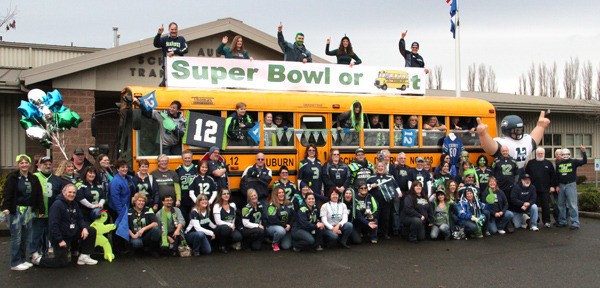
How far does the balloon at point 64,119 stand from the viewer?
10.8 meters

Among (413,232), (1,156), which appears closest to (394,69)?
(413,232)

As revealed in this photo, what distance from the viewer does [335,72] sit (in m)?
11.3

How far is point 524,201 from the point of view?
11.2 metres

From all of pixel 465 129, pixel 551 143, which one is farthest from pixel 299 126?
pixel 551 143

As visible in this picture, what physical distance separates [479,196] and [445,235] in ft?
4.19

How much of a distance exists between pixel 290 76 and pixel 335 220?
3144 mm

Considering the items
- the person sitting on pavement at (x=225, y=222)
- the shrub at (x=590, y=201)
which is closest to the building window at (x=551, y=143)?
the shrub at (x=590, y=201)

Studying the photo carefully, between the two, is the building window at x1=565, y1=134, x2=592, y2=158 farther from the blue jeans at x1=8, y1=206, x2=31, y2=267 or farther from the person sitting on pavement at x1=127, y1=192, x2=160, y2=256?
the blue jeans at x1=8, y1=206, x2=31, y2=267

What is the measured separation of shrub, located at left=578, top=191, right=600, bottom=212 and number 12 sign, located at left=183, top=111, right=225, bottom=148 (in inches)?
373

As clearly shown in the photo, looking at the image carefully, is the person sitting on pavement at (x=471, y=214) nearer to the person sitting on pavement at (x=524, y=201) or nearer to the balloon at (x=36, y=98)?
the person sitting on pavement at (x=524, y=201)

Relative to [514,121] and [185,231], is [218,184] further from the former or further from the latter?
[514,121]

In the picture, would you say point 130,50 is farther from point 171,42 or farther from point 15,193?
point 15,193

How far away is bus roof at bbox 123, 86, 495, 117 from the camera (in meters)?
9.49

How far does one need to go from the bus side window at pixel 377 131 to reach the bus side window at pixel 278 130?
1569 millimetres
